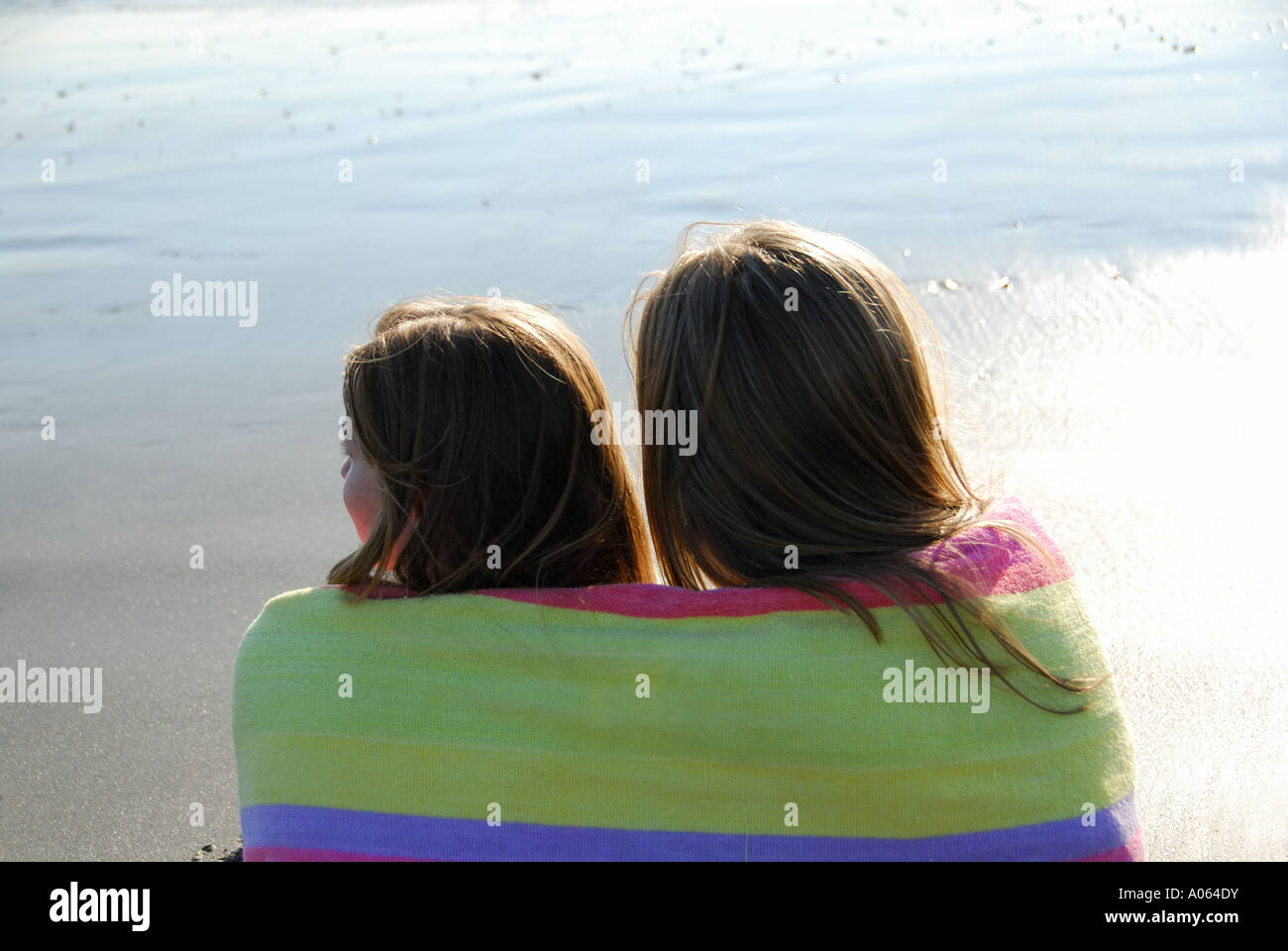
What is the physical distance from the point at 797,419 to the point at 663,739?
21.3 inches

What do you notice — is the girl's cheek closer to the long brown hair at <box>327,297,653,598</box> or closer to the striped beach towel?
the long brown hair at <box>327,297,653,598</box>

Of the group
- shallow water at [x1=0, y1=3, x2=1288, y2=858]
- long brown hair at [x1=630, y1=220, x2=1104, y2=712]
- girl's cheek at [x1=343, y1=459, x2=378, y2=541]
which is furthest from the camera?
shallow water at [x1=0, y1=3, x2=1288, y2=858]

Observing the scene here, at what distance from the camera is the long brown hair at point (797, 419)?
6.77 ft

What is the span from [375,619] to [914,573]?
811mm

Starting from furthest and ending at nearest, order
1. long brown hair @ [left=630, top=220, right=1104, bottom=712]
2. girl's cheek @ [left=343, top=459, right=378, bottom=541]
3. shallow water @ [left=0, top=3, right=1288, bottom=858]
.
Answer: shallow water @ [left=0, top=3, right=1288, bottom=858]
girl's cheek @ [left=343, top=459, right=378, bottom=541]
long brown hair @ [left=630, top=220, right=1104, bottom=712]

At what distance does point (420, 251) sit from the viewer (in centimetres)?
605

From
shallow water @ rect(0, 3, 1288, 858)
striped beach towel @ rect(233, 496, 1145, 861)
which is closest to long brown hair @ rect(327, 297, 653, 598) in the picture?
striped beach towel @ rect(233, 496, 1145, 861)

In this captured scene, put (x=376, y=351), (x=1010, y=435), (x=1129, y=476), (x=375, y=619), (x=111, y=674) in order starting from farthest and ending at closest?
(x=1010, y=435) < (x=1129, y=476) < (x=111, y=674) < (x=376, y=351) < (x=375, y=619)

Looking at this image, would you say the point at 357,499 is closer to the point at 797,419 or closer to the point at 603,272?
the point at 797,419

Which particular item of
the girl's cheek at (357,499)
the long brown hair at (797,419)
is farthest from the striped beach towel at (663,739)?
the girl's cheek at (357,499)

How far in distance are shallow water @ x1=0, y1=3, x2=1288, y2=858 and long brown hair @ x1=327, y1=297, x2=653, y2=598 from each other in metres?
0.87

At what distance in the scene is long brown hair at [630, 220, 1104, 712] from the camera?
6.77 ft
